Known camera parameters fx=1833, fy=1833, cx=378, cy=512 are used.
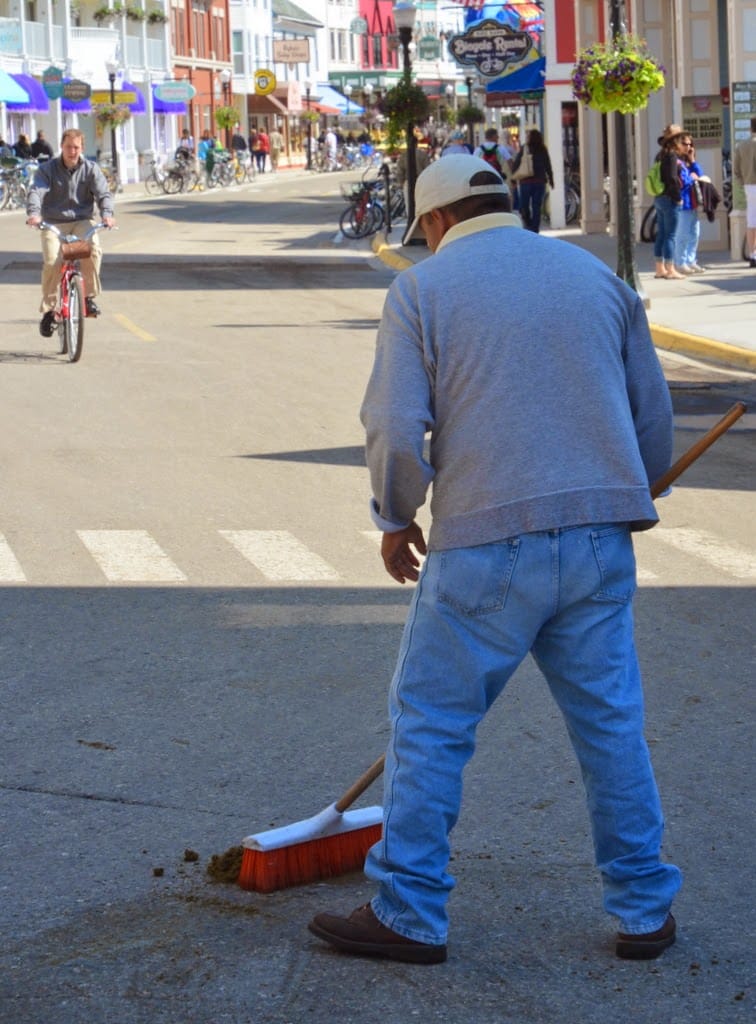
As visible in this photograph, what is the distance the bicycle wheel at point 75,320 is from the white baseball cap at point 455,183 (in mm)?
11661

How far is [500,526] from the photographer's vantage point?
3803 mm

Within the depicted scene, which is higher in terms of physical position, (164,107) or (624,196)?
(164,107)

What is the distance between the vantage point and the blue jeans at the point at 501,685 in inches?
150

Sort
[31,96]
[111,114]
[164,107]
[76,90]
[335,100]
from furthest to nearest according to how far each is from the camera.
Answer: [335,100] < [164,107] < [31,96] < [111,114] < [76,90]

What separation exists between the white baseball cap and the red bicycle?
11.5 metres

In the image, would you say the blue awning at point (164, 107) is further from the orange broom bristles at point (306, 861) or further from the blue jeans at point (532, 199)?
→ the orange broom bristles at point (306, 861)

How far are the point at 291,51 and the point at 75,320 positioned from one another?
295 feet

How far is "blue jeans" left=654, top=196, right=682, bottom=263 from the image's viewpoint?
21.6 m

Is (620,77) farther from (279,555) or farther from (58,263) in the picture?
(279,555)

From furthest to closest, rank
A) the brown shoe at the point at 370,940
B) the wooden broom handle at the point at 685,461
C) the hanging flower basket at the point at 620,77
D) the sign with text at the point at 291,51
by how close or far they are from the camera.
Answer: the sign with text at the point at 291,51 → the hanging flower basket at the point at 620,77 → the wooden broom handle at the point at 685,461 → the brown shoe at the point at 370,940

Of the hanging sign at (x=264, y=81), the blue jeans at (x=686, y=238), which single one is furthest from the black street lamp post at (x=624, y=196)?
the hanging sign at (x=264, y=81)

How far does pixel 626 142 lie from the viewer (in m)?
19.1

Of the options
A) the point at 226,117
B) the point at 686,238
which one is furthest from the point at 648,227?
the point at 226,117

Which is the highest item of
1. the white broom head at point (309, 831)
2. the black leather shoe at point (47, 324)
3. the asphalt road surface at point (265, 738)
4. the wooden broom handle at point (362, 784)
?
the black leather shoe at point (47, 324)
